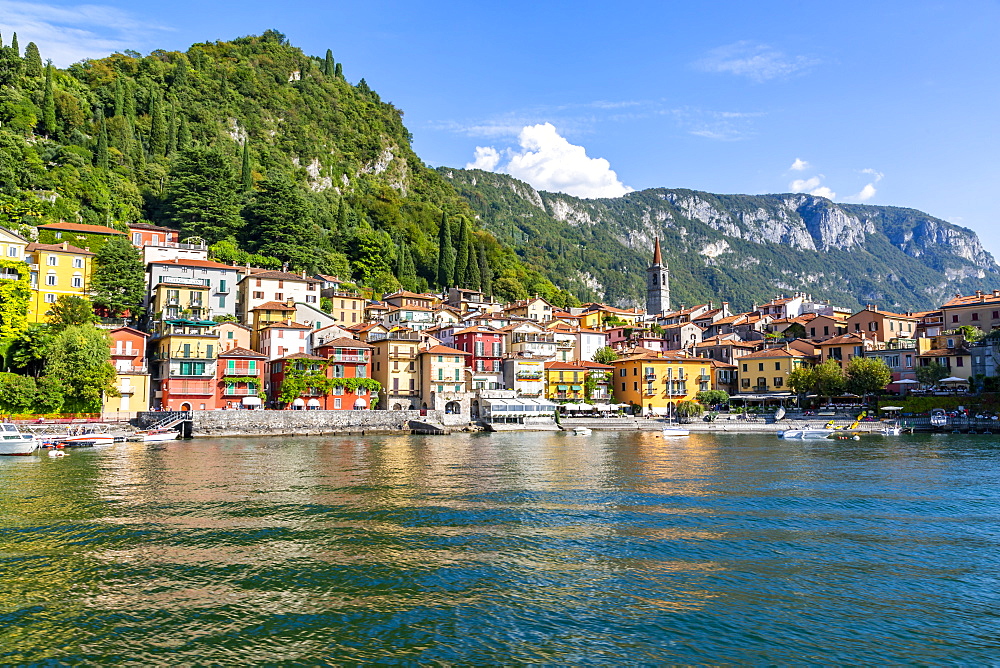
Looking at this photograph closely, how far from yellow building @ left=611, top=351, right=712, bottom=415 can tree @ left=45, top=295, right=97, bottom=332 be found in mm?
49902

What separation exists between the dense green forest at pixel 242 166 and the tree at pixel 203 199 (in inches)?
6.3

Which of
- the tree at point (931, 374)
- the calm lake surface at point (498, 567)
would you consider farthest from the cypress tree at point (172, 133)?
the tree at point (931, 374)

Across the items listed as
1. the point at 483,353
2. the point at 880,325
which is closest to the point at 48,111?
the point at 483,353

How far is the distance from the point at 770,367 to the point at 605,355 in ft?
59.1

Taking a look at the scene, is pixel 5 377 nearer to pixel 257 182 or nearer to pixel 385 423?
pixel 385 423

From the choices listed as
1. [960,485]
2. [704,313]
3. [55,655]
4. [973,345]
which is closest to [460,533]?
[55,655]

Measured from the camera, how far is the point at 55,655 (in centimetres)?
1087

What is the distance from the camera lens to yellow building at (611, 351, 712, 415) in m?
71.7

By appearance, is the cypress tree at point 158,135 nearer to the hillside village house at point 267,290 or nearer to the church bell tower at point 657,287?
the hillside village house at point 267,290

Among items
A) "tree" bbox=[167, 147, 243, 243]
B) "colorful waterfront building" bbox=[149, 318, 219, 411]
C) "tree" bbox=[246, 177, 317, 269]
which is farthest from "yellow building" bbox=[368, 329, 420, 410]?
"tree" bbox=[167, 147, 243, 243]

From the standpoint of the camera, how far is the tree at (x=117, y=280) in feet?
211

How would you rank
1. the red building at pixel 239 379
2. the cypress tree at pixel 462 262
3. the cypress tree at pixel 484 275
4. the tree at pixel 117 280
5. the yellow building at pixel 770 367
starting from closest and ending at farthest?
1. the red building at pixel 239 379
2. the tree at pixel 117 280
3. the yellow building at pixel 770 367
4. the cypress tree at pixel 462 262
5. the cypress tree at pixel 484 275

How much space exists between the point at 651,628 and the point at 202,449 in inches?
1421

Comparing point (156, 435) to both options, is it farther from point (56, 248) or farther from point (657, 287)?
point (657, 287)
